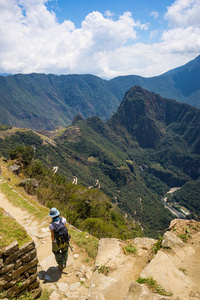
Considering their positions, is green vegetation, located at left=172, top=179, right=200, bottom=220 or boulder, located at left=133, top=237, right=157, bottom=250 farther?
green vegetation, located at left=172, top=179, right=200, bottom=220

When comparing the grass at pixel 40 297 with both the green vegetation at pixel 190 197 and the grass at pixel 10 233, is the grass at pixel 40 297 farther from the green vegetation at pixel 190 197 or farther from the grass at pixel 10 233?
the green vegetation at pixel 190 197

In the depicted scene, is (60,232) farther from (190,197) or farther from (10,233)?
(190,197)

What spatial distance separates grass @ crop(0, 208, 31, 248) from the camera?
5.26 m

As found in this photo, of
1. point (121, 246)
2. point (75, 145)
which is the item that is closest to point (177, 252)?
point (121, 246)

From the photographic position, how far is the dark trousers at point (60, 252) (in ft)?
23.3

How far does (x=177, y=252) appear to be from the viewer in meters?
7.13

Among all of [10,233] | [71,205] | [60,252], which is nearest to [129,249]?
[60,252]

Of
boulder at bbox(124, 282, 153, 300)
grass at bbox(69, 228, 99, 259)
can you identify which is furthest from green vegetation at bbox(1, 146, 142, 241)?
boulder at bbox(124, 282, 153, 300)

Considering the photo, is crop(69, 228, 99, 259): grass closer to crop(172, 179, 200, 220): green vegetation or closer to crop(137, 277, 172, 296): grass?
crop(137, 277, 172, 296): grass

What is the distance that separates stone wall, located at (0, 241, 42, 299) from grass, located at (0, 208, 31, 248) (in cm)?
25

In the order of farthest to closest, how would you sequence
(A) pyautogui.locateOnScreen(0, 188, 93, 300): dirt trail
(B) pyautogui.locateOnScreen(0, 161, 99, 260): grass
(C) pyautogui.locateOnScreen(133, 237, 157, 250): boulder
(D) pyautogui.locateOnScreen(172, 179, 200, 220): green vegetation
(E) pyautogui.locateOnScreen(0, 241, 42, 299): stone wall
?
(D) pyautogui.locateOnScreen(172, 179, 200, 220): green vegetation, (B) pyautogui.locateOnScreen(0, 161, 99, 260): grass, (C) pyautogui.locateOnScreen(133, 237, 157, 250): boulder, (A) pyautogui.locateOnScreen(0, 188, 93, 300): dirt trail, (E) pyautogui.locateOnScreen(0, 241, 42, 299): stone wall

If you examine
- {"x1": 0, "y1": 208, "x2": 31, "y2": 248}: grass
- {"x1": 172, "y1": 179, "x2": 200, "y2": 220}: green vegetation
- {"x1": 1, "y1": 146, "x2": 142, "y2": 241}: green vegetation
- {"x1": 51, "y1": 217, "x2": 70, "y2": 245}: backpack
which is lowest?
{"x1": 172, "y1": 179, "x2": 200, "y2": 220}: green vegetation

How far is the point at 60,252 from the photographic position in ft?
24.0

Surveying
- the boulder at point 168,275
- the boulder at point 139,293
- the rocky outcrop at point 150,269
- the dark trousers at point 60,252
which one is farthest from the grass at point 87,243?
the boulder at point 139,293
